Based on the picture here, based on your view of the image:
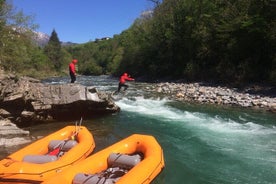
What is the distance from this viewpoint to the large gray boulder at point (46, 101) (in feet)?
40.9

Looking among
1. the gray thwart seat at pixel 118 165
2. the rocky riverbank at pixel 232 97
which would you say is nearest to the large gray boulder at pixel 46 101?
the gray thwart seat at pixel 118 165

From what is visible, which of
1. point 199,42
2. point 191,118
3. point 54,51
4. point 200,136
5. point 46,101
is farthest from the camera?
point 54,51

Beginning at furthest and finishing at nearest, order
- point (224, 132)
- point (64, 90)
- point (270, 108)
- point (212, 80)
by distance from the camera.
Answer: point (212, 80)
point (270, 108)
point (64, 90)
point (224, 132)

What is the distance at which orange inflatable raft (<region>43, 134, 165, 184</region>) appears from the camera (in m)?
6.39

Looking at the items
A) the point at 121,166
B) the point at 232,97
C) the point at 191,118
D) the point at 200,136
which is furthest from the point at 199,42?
the point at 121,166

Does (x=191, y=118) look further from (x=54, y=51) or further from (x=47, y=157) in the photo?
(x=54, y=51)

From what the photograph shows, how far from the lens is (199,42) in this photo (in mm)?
35281

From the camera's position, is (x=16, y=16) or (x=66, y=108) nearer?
(x=66, y=108)

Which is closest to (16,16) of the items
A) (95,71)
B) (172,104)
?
(172,104)

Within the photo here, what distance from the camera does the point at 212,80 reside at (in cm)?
3066

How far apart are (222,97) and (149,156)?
14.5 metres

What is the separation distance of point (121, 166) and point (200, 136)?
5.45 m

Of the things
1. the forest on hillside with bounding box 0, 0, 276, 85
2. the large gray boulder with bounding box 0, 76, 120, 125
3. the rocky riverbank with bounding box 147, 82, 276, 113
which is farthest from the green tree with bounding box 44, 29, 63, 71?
the large gray boulder with bounding box 0, 76, 120, 125

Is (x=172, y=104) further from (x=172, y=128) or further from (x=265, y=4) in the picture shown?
(x=265, y=4)
